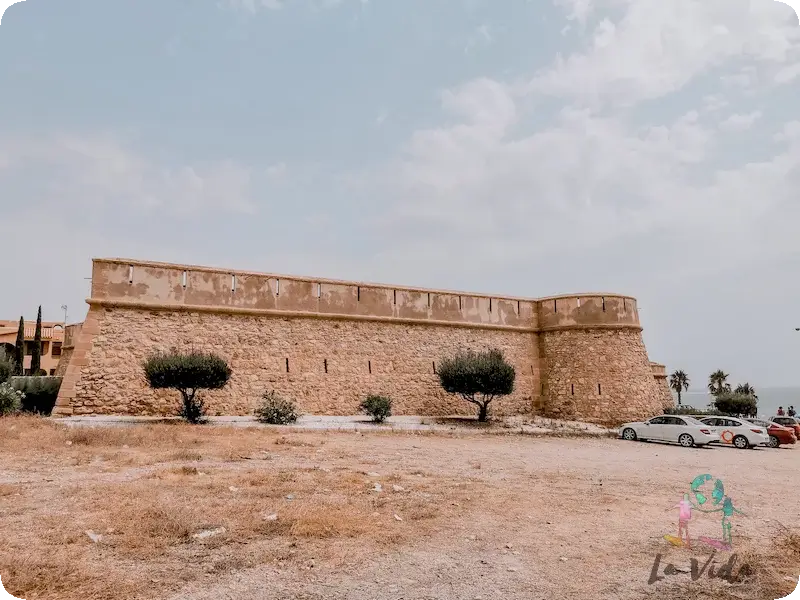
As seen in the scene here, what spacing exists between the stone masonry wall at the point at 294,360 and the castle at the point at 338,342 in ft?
0.13

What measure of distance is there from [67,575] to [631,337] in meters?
22.2

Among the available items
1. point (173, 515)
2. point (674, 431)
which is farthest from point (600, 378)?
point (173, 515)

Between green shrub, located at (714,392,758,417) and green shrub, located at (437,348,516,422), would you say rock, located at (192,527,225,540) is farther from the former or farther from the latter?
green shrub, located at (714,392,758,417)

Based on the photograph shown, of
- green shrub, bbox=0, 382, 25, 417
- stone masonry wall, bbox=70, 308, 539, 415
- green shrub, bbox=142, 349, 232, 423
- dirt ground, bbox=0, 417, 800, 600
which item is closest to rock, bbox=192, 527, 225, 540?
dirt ground, bbox=0, 417, 800, 600

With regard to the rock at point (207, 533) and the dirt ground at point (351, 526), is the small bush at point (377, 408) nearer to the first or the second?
the dirt ground at point (351, 526)

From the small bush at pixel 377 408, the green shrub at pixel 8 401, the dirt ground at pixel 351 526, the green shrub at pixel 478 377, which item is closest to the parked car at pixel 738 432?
the dirt ground at pixel 351 526

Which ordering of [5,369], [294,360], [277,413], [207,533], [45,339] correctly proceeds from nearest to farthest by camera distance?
[207,533] < [277,413] < [5,369] < [294,360] < [45,339]

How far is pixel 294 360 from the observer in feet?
61.4

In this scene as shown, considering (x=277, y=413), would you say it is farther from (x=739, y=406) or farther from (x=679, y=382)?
(x=679, y=382)

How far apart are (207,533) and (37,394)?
48.4 ft

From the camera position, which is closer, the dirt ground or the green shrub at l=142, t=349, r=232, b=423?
the dirt ground

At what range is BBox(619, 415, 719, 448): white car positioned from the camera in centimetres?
1603

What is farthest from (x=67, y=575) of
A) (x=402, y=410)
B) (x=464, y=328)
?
(x=464, y=328)

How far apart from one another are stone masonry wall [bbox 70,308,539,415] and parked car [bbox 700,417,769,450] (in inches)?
290
